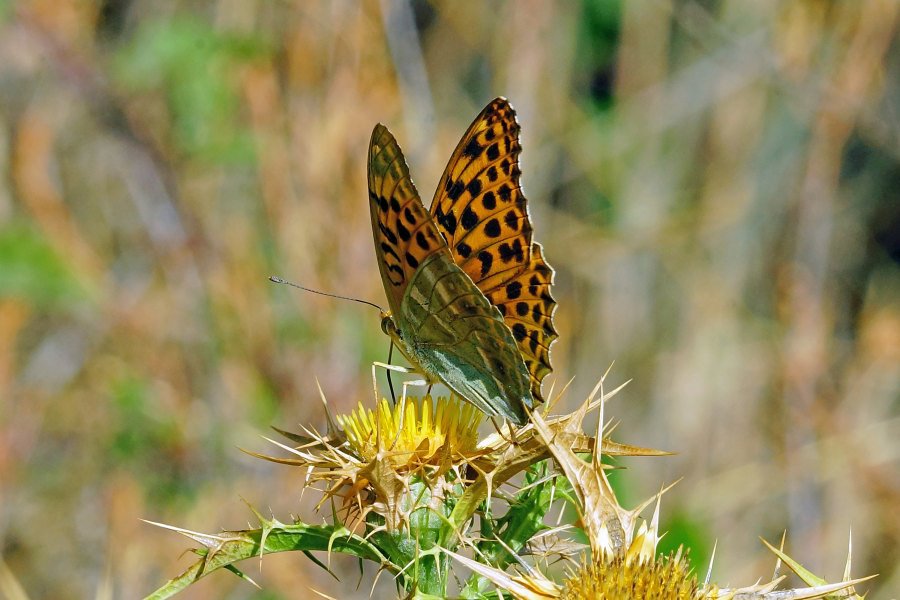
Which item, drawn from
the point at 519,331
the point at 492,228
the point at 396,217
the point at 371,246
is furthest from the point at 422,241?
the point at 371,246

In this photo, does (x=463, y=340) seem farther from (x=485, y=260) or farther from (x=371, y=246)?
(x=371, y=246)

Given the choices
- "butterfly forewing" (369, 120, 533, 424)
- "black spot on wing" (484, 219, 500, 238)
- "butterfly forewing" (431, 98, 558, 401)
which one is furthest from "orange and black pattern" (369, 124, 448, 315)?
"black spot on wing" (484, 219, 500, 238)

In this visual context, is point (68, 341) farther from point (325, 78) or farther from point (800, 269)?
point (800, 269)

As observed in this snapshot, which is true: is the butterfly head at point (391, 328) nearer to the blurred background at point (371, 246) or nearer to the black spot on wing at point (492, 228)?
the black spot on wing at point (492, 228)

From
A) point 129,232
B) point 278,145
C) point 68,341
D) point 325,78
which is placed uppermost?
point 325,78

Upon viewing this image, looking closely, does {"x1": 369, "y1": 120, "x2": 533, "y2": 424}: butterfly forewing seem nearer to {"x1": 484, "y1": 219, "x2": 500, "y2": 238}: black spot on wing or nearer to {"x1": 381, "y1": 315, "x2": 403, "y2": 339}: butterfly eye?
{"x1": 381, "y1": 315, "x2": 403, "y2": 339}: butterfly eye

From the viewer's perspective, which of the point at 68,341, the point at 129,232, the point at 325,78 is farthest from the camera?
the point at 129,232

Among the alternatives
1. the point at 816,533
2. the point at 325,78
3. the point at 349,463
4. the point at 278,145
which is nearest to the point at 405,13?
the point at 325,78
